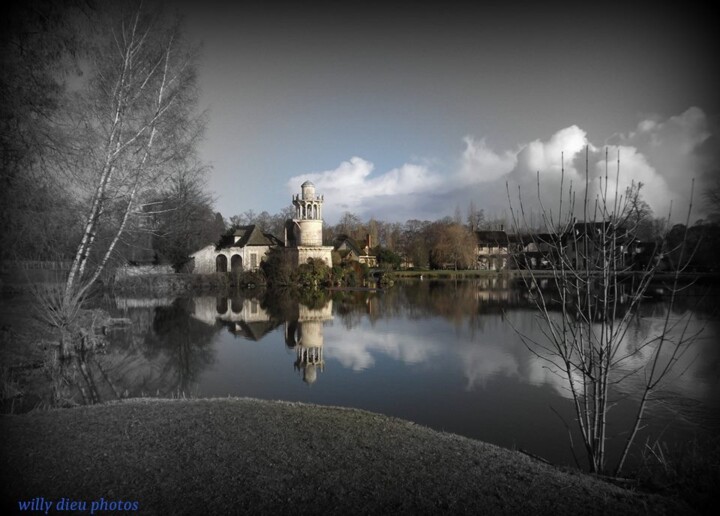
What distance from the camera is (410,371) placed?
9828mm

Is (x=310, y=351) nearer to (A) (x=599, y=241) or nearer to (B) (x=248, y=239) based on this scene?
(A) (x=599, y=241)

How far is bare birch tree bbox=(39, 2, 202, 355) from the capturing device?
9.14 m

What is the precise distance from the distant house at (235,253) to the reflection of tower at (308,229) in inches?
108

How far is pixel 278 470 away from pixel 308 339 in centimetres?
1000

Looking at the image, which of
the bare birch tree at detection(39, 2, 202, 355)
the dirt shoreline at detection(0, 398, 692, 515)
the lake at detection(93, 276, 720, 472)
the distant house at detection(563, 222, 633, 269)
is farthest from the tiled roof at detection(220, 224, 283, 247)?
the distant house at detection(563, 222, 633, 269)

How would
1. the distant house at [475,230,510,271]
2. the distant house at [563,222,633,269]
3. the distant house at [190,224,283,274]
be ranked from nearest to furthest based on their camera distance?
the distant house at [563,222,633,269] → the distant house at [190,224,283,274] → the distant house at [475,230,510,271]

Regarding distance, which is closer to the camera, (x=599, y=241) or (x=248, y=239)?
(x=599, y=241)

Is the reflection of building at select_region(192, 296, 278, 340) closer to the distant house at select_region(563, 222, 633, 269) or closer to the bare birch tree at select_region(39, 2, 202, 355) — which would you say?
the bare birch tree at select_region(39, 2, 202, 355)

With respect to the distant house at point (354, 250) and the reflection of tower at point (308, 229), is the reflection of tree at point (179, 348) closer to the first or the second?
the reflection of tower at point (308, 229)

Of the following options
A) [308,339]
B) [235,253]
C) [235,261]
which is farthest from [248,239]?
[308,339]

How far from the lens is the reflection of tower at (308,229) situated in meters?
36.2

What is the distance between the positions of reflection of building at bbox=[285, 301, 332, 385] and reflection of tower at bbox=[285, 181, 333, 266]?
48.6 feet

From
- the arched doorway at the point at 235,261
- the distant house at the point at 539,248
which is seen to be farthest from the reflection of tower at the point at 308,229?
the distant house at the point at 539,248

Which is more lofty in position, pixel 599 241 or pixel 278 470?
pixel 599 241
